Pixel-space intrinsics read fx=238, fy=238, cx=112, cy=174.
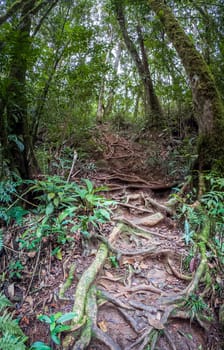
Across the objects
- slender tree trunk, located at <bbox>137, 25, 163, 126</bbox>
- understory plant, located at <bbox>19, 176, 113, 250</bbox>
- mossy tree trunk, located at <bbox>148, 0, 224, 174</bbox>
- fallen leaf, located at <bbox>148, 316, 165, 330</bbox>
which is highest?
slender tree trunk, located at <bbox>137, 25, 163, 126</bbox>

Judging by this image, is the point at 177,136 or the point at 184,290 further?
the point at 177,136

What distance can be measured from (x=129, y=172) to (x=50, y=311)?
3.72m

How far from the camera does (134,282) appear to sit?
8.62ft

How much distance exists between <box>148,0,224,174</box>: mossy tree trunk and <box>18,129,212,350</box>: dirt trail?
113 cm

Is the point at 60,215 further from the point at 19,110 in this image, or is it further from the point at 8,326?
the point at 19,110

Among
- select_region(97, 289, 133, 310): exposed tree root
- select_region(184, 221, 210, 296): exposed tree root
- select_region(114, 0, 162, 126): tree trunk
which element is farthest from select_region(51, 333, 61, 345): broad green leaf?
select_region(114, 0, 162, 126): tree trunk

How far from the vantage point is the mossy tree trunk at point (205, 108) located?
147 inches

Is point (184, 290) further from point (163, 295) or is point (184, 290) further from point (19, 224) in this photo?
point (19, 224)

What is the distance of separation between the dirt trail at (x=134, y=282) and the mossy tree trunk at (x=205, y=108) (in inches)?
44.5

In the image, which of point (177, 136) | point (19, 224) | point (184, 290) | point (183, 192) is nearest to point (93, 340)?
point (184, 290)

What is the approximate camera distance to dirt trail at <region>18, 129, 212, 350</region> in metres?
2.08

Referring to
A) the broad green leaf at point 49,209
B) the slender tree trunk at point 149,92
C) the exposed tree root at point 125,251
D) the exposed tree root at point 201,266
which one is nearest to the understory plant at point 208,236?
the exposed tree root at point 201,266

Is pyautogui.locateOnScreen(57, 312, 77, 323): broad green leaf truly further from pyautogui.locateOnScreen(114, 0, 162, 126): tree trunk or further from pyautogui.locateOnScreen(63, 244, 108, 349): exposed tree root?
pyautogui.locateOnScreen(114, 0, 162, 126): tree trunk

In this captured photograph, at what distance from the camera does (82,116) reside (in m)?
6.18
